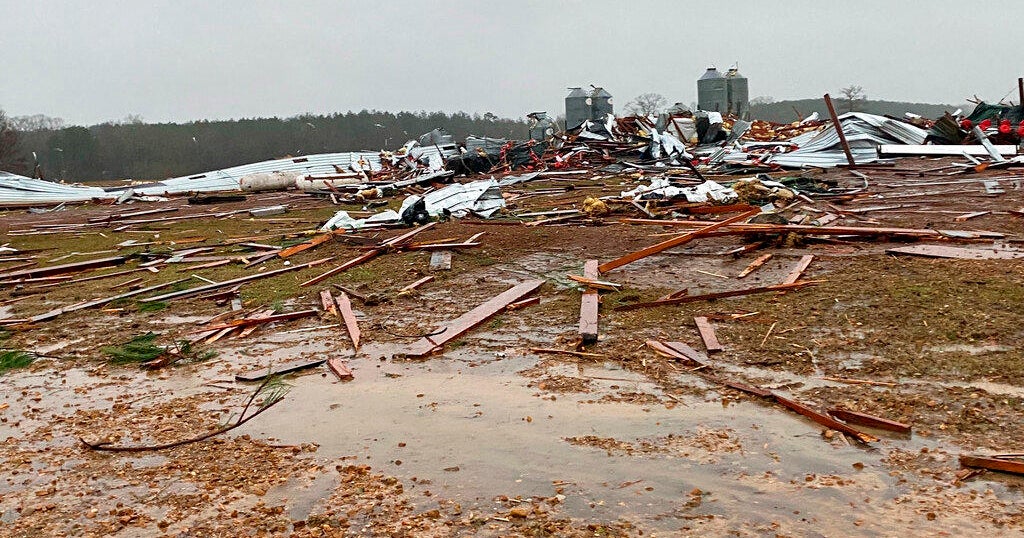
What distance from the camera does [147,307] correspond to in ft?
29.0

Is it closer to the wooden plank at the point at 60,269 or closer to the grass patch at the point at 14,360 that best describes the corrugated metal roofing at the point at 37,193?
the wooden plank at the point at 60,269

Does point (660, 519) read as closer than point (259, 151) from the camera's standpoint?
Yes

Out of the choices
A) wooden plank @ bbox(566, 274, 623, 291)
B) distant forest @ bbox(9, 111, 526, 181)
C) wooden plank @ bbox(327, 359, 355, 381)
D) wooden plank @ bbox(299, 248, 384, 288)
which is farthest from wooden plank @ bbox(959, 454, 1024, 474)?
distant forest @ bbox(9, 111, 526, 181)

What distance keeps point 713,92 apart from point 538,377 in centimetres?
3332

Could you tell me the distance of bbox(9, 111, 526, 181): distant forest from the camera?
1890 inches

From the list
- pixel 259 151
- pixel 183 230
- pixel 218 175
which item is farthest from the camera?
pixel 259 151

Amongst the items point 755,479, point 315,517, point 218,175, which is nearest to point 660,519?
point 755,479

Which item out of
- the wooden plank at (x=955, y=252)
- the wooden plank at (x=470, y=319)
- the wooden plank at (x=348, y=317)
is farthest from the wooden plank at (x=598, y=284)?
the wooden plank at (x=955, y=252)

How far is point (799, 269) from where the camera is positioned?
26.0ft

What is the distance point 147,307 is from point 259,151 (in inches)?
1796

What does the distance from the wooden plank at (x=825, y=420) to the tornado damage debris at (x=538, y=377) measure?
16 mm

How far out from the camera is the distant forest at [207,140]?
4800cm

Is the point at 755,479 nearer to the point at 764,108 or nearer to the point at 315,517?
the point at 315,517

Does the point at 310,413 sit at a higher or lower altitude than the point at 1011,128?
lower
